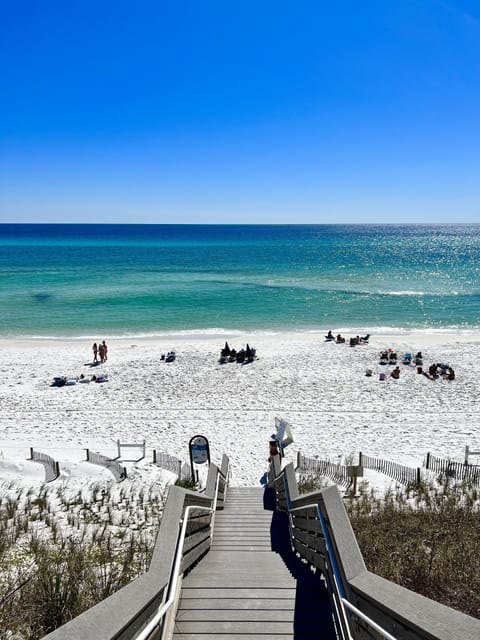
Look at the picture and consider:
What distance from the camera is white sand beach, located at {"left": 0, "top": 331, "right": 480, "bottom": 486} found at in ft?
50.6

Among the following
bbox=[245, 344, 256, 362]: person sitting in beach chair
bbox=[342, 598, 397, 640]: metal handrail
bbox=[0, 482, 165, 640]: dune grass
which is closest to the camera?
bbox=[342, 598, 397, 640]: metal handrail

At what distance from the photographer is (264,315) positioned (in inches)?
1668

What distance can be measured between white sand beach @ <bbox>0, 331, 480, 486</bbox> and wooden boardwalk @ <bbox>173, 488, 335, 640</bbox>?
7245mm

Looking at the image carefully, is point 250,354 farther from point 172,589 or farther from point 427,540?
point 172,589

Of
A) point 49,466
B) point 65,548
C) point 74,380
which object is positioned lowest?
point 74,380

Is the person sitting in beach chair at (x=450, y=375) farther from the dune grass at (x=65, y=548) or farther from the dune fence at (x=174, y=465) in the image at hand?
the dune grass at (x=65, y=548)

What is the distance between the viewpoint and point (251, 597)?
4137 mm

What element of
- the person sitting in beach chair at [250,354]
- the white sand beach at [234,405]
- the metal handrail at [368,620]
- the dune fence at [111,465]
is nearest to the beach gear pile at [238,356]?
the person sitting in beach chair at [250,354]

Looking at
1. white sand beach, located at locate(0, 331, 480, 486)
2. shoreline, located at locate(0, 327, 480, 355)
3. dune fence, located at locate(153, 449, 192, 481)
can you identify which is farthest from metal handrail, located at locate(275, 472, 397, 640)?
shoreline, located at locate(0, 327, 480, 355)

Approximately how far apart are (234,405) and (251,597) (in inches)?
640

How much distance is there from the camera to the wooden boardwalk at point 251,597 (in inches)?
142

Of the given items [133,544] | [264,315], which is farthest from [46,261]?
[133,544]

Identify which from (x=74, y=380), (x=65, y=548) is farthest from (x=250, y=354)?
(x=65, y=548)

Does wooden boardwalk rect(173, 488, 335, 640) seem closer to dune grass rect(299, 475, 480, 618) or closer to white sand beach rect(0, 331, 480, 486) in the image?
dune grass rect(299, 475, 480, 618)
